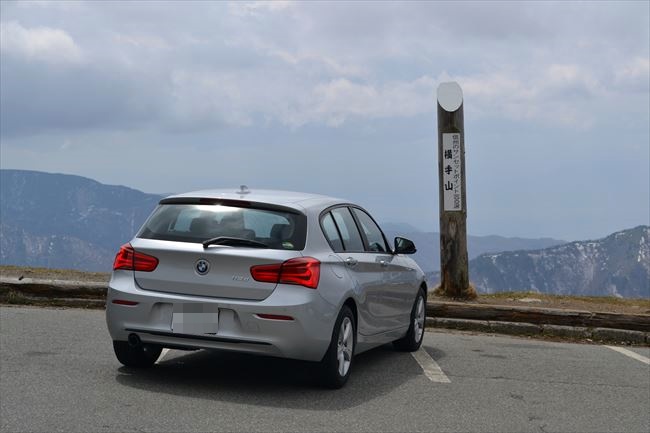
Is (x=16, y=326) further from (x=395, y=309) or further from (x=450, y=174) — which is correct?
(x=450, y=174)

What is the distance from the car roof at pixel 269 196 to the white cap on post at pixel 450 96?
6.57 meters

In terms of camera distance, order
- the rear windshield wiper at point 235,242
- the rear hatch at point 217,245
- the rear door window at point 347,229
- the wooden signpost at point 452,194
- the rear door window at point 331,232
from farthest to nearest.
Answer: the wooden signpost at point 452,194, the rear door window at point 347,229, the rear door window at point 331,232, the rear windshield wiper at point 235,242, the rear hatch at point 217,245

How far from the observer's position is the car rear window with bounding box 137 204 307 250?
24.2 feet

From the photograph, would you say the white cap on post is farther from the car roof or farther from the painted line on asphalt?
the car roof

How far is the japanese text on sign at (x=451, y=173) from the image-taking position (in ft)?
47.8

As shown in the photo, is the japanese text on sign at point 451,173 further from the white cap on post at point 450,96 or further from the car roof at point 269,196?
the car roof at point 269,196

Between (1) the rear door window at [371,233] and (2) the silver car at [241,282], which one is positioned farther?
(1) the rear door window at [371,233]

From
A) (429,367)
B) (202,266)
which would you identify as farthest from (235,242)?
(429,367)

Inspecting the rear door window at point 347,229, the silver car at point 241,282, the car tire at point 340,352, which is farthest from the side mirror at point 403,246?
the car tire at point 340,352

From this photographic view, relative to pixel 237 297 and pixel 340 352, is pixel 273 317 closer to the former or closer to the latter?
pixel 237 297

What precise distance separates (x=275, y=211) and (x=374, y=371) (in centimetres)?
213

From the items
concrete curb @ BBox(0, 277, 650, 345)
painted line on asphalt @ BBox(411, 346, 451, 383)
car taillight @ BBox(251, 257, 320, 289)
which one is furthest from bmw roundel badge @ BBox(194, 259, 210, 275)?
concrete curb @ BBox(0, 277, 650, 345)

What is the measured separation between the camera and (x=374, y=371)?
8812 mm

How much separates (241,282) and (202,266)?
0.34m
